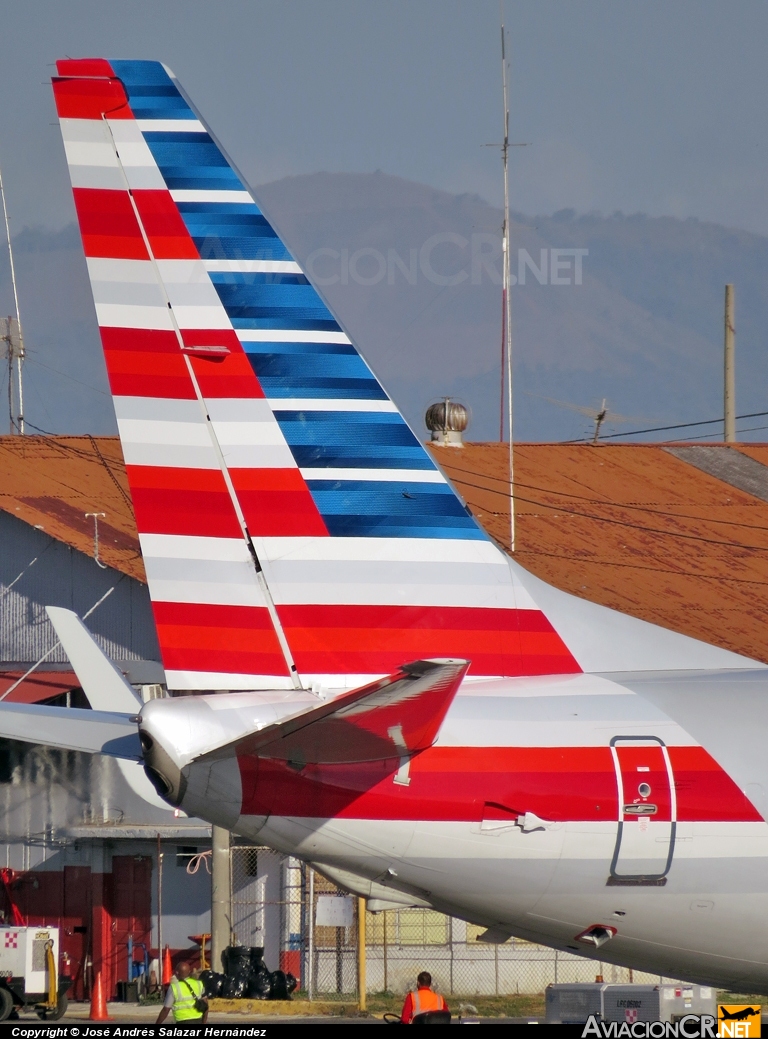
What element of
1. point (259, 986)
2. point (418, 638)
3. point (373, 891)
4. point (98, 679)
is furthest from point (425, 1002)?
point (259, 986)

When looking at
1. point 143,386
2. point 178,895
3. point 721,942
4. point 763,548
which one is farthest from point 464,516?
point 763,548

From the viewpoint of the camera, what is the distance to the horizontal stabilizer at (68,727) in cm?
1126

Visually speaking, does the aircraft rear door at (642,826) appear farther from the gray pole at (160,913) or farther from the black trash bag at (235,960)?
the gray pole at (160,913)

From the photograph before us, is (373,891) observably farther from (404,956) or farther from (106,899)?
(106,899)

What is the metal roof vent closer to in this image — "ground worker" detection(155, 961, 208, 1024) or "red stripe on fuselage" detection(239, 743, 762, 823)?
"ground worker" detection(155, 961, 208, 1024)

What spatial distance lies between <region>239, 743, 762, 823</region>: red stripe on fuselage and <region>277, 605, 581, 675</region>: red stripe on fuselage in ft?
3.30

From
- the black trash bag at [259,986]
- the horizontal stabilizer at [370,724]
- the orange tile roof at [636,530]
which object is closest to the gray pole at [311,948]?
the black trash bag at [259,986]

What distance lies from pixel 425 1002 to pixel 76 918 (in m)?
16.2

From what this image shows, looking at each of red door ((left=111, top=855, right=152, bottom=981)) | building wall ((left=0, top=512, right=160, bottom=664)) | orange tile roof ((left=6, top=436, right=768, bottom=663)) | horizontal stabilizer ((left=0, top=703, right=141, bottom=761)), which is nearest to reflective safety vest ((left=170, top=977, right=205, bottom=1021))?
horizontal stabilizer ((left=0, top=703, right=141, bottom=761))

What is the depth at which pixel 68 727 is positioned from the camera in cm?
1141

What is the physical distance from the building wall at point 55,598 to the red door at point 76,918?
4.46 metres

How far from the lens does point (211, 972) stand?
2464 centimetres

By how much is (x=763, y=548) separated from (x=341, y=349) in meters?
23.9

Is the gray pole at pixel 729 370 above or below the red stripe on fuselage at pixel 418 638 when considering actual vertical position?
above
